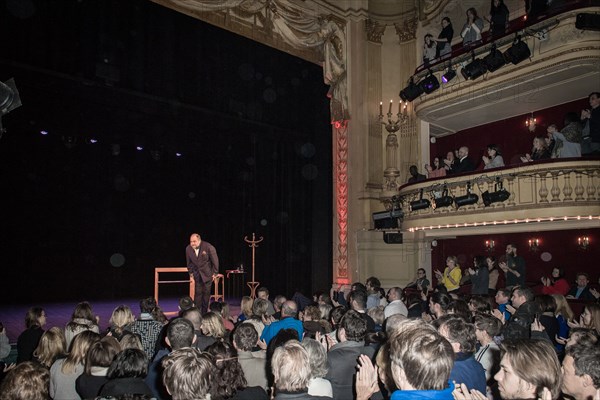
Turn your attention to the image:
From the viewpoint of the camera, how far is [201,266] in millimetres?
8055

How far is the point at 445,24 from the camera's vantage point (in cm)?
1266

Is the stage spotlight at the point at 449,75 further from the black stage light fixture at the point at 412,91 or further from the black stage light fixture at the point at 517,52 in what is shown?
the black stage light fixture at the point at 517,52

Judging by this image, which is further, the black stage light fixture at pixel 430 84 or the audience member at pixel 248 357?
the black stage light fixture at pixel 430 84

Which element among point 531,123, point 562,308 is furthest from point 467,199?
point 562,308

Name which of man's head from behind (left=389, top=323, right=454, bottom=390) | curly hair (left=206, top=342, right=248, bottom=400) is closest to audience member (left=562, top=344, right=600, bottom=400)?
man's head from behind (left=389, top=323, right=454, bottom=390)

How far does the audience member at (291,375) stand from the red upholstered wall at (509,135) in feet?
37.7

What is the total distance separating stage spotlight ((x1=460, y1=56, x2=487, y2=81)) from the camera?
10.9 meters

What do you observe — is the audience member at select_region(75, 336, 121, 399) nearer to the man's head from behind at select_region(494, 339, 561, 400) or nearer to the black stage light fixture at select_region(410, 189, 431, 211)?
the man's head from behind at select_region(494, 339, 561, 400)

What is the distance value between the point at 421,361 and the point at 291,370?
800mm

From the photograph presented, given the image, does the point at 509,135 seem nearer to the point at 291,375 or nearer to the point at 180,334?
the point at 180,334

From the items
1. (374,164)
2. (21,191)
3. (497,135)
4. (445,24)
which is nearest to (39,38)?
(21,191)

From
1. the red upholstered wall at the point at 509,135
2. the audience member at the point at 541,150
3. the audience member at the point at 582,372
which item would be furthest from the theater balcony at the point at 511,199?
the audience member at the point at 582,372

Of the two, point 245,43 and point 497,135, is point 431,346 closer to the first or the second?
point 245,43

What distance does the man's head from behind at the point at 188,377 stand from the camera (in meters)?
2.46
